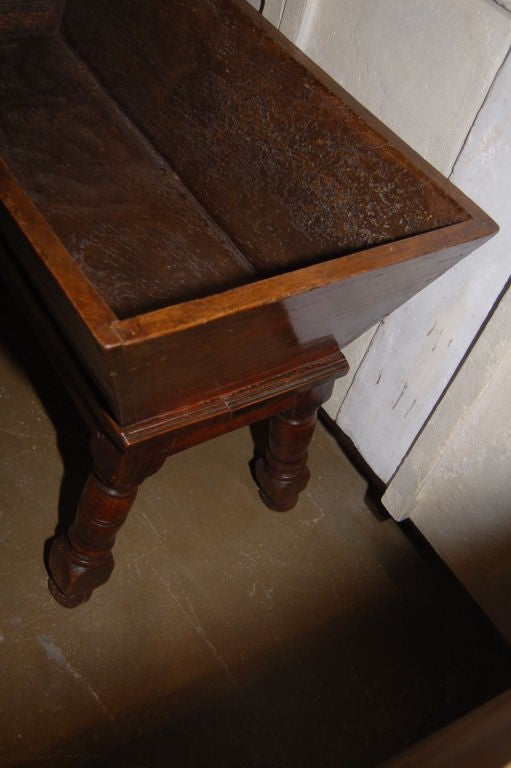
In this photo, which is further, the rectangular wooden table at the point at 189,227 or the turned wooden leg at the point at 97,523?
the turned wooden leg at the point at 97,523

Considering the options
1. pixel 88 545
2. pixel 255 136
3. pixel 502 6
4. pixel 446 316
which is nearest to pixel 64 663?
pixel 88 545

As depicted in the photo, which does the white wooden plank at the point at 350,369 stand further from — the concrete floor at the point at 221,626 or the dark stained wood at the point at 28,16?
the dark stained wood at the point at 28,16

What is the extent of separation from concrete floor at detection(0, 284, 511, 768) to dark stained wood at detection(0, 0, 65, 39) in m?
0.81

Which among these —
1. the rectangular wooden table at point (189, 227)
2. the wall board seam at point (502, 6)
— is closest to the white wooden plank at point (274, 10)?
the rectangular wooden table at point (189, 227)

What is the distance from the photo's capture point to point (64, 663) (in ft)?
4.50

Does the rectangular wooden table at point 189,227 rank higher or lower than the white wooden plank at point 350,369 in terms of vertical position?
higher

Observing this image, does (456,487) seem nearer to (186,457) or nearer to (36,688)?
(186,457)

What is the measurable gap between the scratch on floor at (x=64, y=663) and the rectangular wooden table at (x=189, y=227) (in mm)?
77

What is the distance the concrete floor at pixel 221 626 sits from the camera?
133 centimetres

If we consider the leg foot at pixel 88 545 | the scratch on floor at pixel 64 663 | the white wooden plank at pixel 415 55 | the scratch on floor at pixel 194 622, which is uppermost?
the white wooden plank at pixel 415 55

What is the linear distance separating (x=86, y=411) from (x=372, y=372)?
65 cm

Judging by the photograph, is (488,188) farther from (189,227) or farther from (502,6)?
(189,227)

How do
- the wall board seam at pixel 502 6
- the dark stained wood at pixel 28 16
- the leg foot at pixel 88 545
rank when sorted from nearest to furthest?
the wall board seam at pixel 502 6
the leg foot at pixel 88 545
the dark stained wood at pixel 28 16

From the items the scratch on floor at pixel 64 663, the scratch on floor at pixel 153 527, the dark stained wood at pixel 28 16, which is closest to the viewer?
the scratch on floor at pixel 64 663
